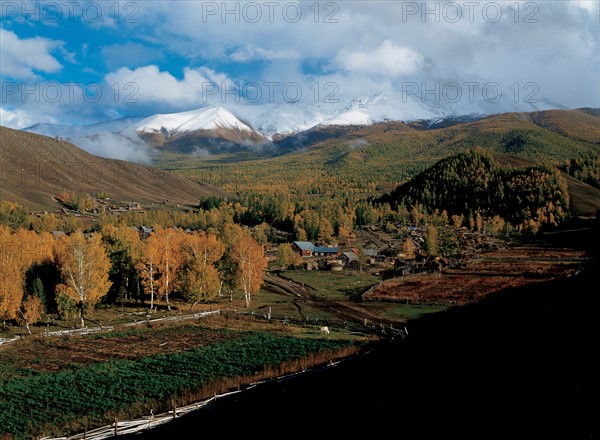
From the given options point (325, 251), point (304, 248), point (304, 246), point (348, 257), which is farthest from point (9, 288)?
point (325, 251)

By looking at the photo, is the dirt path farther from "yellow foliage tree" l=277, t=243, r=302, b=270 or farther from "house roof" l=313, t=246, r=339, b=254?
"house roof" l=313, t=246, r=339, b=254

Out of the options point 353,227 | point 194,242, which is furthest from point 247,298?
point 353,227

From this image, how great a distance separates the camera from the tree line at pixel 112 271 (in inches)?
2280

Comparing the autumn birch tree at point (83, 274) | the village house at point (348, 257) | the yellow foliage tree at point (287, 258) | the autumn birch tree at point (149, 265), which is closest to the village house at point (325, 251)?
the village house at point (348, 257)

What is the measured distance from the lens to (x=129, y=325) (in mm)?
54344

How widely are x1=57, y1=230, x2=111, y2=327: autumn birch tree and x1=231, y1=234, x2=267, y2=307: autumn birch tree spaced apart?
17.5 metres

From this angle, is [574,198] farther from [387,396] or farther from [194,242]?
[387,396]

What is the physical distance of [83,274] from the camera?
195ft

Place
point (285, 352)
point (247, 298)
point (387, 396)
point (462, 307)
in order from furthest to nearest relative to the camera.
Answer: point (247, 298), point (462, 307), point (285, 352), point (387, 396)

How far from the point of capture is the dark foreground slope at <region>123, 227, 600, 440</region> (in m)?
20.5

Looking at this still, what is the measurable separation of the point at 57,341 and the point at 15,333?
729 cm

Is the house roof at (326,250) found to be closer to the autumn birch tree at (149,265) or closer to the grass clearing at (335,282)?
the grass clearing at (335,282)

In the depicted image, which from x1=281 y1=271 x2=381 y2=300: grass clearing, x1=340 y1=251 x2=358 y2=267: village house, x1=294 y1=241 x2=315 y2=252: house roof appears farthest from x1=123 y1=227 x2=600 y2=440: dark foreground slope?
x1=294 y1=241 x2=315 y2=252: house roof

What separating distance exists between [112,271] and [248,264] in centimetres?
1873
